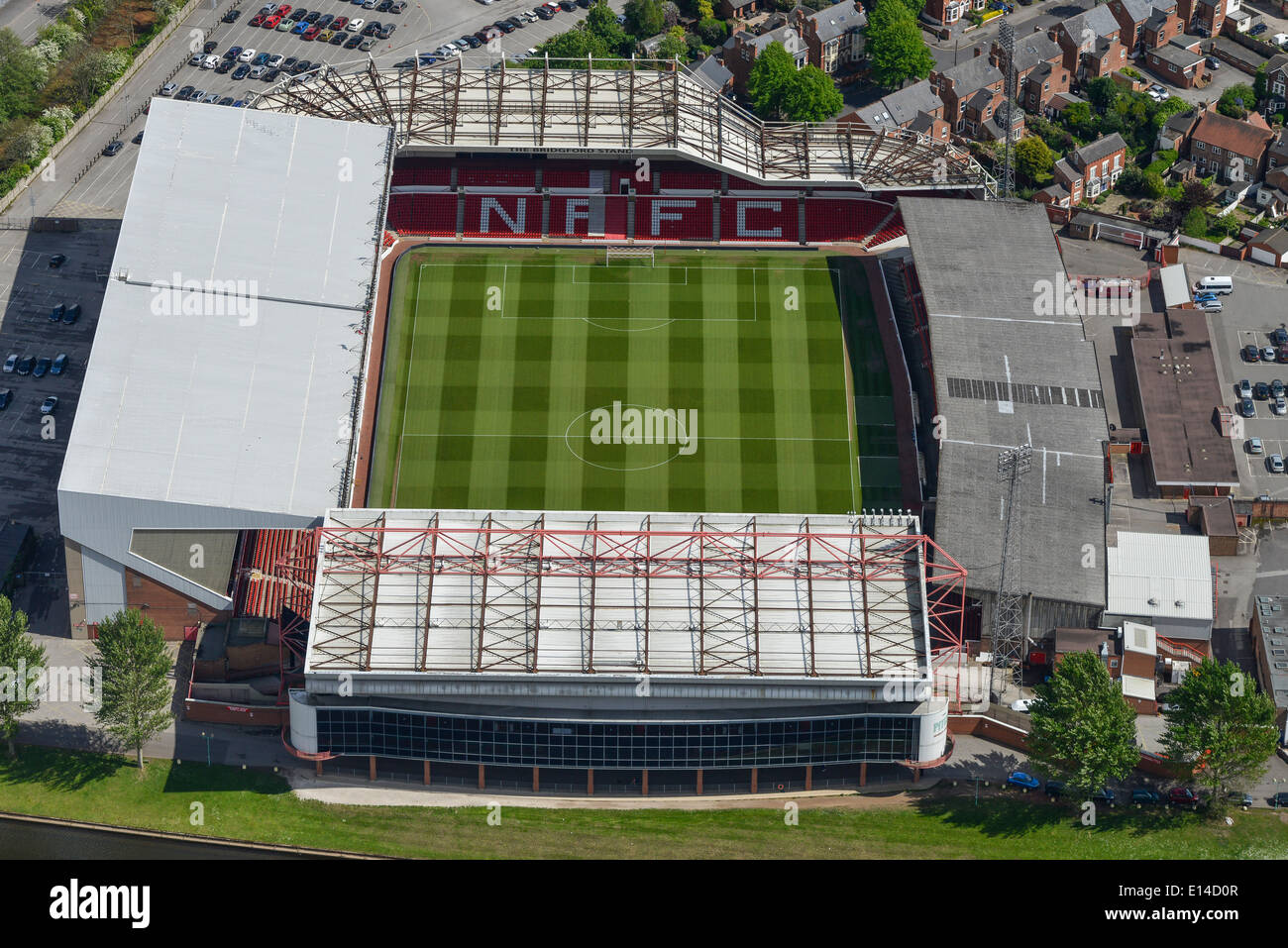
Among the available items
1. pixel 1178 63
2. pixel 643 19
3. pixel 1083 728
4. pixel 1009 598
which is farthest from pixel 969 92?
pixel 1083 728

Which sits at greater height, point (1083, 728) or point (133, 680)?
point (133, 680)

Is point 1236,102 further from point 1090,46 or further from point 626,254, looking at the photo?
point 626,254

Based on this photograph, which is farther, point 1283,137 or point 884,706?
point 1283,137

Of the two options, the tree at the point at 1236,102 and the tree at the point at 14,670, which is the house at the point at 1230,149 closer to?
the tree at the point at 1236,102

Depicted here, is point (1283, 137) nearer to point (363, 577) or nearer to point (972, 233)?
point (972, 233)

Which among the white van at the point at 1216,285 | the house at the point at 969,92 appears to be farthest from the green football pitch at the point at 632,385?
the house at the point at 969,92
